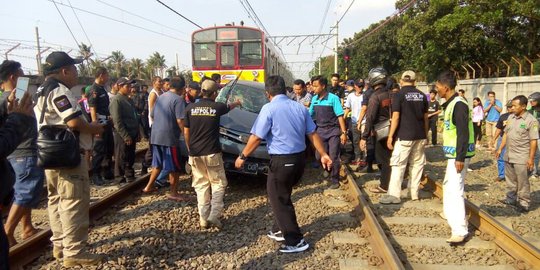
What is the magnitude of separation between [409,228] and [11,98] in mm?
4431

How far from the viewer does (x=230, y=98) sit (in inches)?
313

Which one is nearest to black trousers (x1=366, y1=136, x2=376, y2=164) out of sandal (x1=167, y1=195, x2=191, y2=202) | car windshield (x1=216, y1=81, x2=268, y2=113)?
car windshield (x1=216, y1=81, x2=268, y2=113)

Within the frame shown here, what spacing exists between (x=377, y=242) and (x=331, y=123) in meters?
2.83

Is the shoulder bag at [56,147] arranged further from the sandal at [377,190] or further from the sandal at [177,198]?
the sandal at [377,190]

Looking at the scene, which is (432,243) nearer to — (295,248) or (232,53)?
(295,248)

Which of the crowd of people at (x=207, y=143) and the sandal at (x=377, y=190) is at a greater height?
the crowd of people at (x=207, y=143)

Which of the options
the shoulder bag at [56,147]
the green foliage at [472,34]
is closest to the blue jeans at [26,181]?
the shoulder bag at [56,147]

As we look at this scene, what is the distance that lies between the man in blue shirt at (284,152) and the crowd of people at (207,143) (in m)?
0.01

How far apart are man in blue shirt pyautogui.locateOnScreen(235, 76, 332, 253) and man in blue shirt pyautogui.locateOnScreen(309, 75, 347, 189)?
238 centimetres

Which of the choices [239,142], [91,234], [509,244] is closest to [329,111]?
[239,142]

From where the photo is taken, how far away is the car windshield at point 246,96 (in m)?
Answer: 7.74

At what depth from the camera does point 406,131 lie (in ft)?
18.7

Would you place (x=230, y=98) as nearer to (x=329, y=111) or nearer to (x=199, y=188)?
(x=329, y=111)

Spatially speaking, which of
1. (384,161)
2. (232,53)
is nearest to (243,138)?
(384,161)
